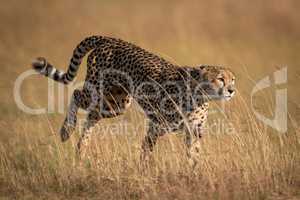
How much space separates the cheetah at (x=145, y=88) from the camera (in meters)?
7.33

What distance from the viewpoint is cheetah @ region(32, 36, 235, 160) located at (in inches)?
289

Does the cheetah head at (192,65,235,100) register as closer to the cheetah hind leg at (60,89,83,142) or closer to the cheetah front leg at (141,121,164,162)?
the cheetah front leg at (141,121,164,162)

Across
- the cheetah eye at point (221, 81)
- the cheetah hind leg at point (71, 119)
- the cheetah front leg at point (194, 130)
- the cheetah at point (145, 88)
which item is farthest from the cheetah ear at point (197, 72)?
the cheetah hind leg at point (71, 119)

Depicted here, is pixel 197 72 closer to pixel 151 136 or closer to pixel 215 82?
pixel 215 82

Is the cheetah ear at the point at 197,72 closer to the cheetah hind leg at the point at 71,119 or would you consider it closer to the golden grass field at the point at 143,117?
the golden grass field at the point at 143,117

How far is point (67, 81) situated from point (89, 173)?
1.78 meters

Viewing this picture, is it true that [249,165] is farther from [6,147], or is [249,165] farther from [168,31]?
[168,31]

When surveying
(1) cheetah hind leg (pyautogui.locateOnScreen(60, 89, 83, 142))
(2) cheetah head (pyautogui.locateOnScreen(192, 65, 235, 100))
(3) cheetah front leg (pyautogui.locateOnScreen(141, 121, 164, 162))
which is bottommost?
(3) cheetah front leg (pyautogui.locateOnScreen(141, 121, 164, 162))

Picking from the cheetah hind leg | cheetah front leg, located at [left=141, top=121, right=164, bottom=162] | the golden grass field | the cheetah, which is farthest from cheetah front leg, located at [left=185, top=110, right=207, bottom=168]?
the cheetah hind leg

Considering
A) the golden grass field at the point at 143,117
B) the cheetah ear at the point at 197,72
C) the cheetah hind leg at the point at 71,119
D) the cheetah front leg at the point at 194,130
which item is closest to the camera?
the golden grass field at the point at 143,117

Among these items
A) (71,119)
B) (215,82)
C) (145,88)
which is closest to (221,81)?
(215,82)

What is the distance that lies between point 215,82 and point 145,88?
0.71 meters

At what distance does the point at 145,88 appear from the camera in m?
7.72

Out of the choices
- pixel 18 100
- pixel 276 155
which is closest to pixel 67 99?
pixel 18 100
